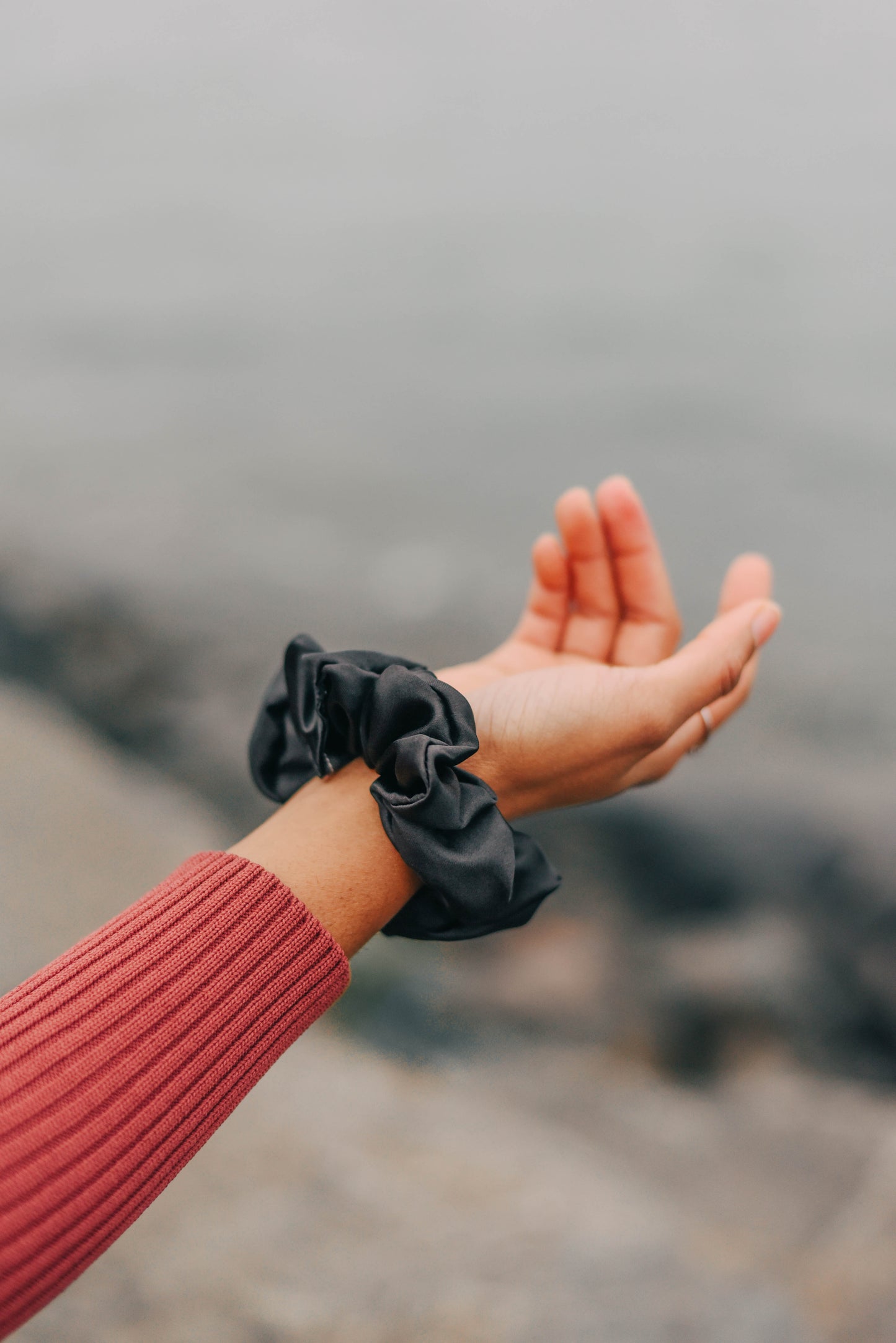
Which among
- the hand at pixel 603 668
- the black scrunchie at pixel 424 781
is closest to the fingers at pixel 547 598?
the hand at pixel 603 668

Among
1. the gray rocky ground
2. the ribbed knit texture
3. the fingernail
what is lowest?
the gray rocky ground

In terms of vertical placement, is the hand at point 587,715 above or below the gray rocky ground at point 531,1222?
above

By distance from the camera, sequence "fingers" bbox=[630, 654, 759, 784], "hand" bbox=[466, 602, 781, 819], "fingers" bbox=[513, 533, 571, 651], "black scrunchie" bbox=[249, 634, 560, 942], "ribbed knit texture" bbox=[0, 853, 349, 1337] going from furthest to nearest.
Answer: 1. "fingers" bbox=[513, 533, 571, 651]
2. "fingers" bbox=[630, 654, 759, 784]
3. "hand" bbox=[466, 602, 781, 819]
4. "black scrunchie" bbox=[249, 634, 560, 942]
5. "ribbed knit texture" bbox=[0, 853, 349, 1337]

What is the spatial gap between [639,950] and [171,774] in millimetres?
629

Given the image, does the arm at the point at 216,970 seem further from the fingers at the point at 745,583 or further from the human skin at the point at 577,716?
the fingers at the point at 745,583

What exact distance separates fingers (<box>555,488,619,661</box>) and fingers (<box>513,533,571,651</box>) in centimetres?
1

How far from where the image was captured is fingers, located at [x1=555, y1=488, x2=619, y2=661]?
891 millimetres

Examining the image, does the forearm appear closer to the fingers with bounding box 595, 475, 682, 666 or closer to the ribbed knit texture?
the ribbed knit texture

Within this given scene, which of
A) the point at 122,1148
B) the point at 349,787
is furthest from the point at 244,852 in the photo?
the point at 122,1148

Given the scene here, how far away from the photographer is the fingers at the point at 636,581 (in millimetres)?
874

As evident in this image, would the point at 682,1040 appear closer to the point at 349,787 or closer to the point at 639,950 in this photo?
the point at 639,950

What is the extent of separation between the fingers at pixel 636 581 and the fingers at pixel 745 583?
0.06 meters

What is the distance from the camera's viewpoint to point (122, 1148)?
473 mm

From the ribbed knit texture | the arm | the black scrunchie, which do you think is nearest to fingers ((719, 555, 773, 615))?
the arm
